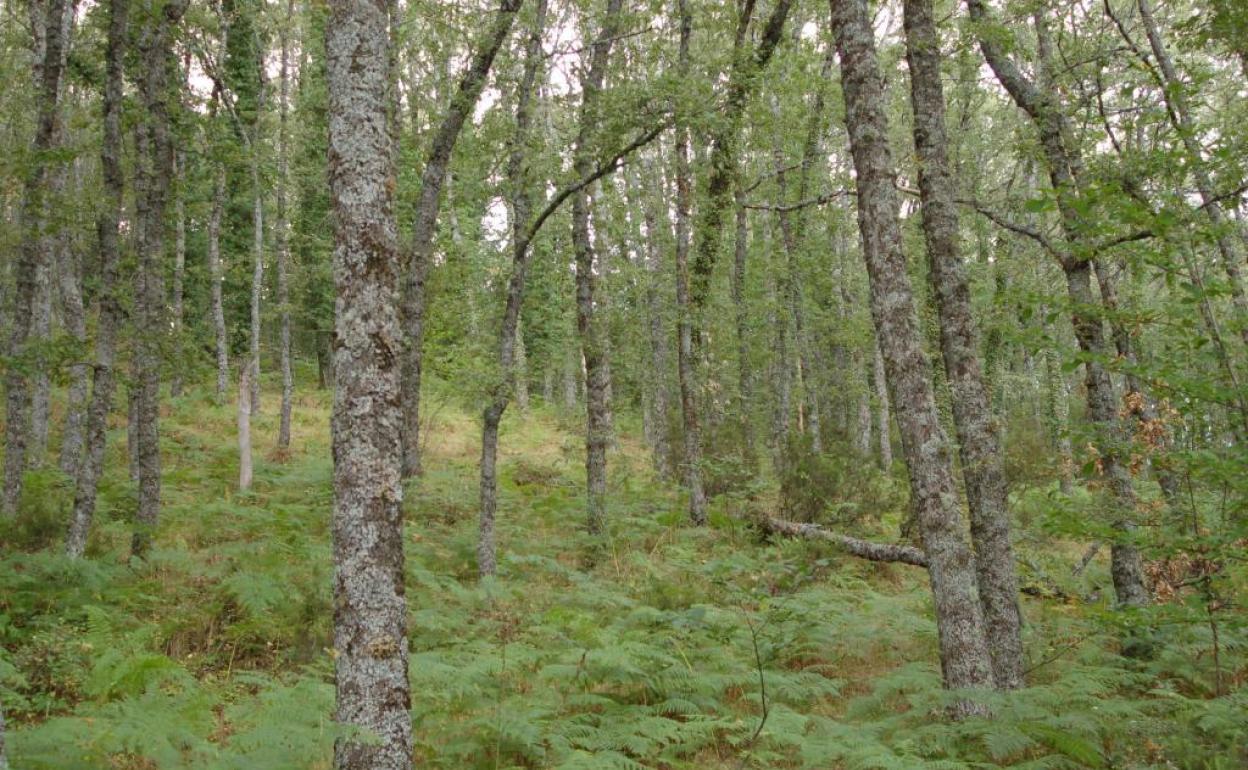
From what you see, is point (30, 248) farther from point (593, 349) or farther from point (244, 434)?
point (593, 349)

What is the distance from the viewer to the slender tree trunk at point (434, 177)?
986cm

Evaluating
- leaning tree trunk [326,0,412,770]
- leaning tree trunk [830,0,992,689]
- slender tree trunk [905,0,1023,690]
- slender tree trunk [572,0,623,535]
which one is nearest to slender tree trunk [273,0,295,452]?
slender tree trunk [572,0,623,535]

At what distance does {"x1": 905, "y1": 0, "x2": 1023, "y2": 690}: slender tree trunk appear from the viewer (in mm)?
6715

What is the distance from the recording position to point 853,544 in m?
12.1

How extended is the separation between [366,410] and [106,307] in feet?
23.2

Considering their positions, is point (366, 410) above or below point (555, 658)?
above

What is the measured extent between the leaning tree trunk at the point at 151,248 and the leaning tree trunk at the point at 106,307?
439 millimetres

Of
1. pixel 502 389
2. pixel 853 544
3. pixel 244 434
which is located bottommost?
pixel 853 544

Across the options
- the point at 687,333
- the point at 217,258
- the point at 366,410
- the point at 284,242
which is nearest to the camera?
the point at 366,410

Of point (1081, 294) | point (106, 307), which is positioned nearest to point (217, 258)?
point (106, 307)

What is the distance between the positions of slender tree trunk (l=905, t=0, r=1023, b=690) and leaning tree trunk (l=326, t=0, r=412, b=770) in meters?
4.77

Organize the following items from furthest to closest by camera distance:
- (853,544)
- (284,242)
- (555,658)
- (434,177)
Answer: (284,242) → (853,544) → (434,177) → (555,658)

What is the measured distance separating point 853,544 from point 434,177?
27.7ft

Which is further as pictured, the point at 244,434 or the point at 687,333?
the point at 244,434
